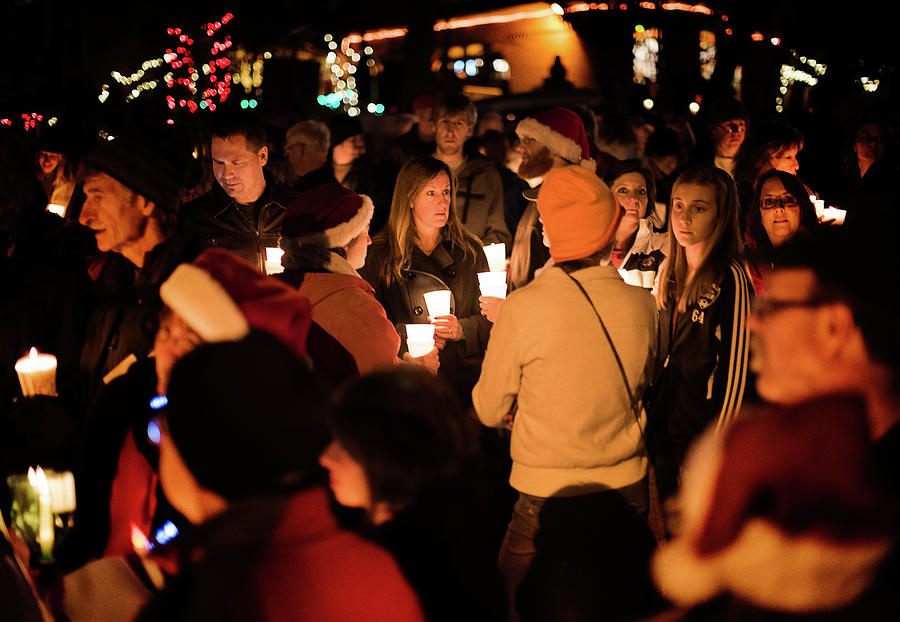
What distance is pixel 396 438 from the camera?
189 cm

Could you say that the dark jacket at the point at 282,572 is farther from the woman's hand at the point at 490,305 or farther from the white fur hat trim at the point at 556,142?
the white fur hat trim at the point at 556,142

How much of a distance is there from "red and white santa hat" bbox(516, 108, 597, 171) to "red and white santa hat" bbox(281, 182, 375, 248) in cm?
291

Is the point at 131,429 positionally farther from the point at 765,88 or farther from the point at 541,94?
the point at 541,94

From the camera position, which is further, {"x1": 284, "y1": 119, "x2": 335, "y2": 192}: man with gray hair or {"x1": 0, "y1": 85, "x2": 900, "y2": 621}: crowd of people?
{"x1": 284, "y1": 119, "x2": 335, "y2": 192}: man with gray hair

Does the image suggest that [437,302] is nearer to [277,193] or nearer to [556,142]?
[277,193]

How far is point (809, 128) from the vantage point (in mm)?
12461

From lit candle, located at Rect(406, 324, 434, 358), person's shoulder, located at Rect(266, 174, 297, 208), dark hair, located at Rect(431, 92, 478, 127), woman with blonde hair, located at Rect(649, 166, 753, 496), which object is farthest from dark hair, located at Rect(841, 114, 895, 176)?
lit candle, located at Rect(406, 324, 434, 358)

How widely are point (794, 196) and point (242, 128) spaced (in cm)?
376

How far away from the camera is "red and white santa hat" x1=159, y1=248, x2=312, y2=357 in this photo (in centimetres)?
211

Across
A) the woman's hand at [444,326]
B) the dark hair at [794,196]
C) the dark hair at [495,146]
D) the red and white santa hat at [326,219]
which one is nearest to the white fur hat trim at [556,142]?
the dark hair at [794,196]

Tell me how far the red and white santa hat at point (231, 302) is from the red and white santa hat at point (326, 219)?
135 centimetres

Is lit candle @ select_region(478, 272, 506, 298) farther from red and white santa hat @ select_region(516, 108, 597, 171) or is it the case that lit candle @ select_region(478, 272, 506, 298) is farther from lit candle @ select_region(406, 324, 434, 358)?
red and white santa hat @ select_region(516, 108, 597, 171)

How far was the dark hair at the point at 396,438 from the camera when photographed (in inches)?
74.1

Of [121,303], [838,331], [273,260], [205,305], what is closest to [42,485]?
[205,305]
